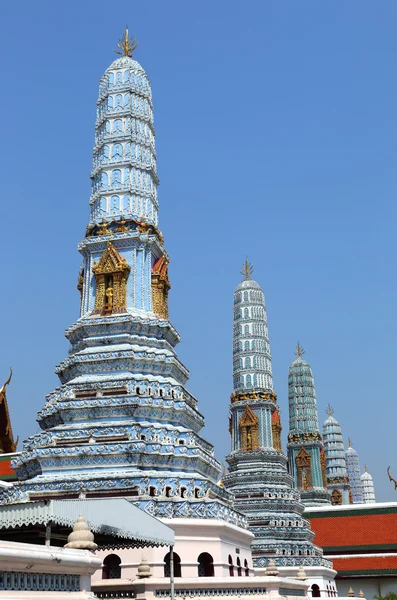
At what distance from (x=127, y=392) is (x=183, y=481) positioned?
3.60m

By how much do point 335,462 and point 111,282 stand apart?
45.2m

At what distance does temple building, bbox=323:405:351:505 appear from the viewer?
65562 mm

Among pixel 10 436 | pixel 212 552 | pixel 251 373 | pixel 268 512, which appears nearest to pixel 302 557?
pixel 268 512

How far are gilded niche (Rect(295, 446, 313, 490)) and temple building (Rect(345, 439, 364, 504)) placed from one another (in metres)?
34.1

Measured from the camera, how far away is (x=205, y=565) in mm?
22406

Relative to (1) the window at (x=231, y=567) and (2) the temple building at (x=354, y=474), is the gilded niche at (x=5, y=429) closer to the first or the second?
(1) the window at (x=231, y=567)

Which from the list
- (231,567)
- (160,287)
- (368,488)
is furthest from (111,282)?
(368,488)

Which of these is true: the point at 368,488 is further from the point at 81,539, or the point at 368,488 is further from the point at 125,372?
the point at 81,539

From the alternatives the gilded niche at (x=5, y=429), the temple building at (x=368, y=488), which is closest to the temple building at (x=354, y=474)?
the temple building at (x=368, y=488)

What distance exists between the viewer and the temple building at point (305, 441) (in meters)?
52.4

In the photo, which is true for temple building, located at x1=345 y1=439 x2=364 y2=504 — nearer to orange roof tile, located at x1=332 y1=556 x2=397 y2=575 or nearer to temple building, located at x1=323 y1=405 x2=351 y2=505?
temple building, located at x1=323 y1=405 x2=351 y2=505

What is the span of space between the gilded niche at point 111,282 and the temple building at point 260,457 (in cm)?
1373

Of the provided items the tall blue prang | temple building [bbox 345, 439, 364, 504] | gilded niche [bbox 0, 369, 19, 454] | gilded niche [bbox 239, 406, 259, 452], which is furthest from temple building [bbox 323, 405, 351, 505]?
the tall blue prang

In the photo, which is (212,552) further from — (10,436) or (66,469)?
(10,436)
